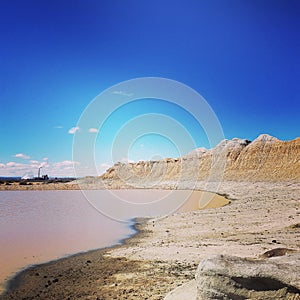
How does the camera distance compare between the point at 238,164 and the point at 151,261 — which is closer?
the point at 151,261

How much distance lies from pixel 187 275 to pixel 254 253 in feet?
9.55

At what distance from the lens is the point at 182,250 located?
1199 centimetres

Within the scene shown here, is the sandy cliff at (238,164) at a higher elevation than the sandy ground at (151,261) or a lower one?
higher

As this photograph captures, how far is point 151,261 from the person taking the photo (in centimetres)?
1070

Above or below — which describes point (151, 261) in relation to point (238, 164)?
below

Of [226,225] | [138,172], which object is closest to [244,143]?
[138,172]

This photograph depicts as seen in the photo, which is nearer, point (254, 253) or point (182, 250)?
point (254, 253)

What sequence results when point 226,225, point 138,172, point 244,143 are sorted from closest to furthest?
point 226,225
point 244,143
point 138,172

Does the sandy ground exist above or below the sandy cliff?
below

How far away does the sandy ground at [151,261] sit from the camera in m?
8.30

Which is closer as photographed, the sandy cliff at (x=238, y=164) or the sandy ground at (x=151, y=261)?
the sandy ground at (x=151, y=261)

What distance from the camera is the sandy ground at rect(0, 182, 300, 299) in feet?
27.2

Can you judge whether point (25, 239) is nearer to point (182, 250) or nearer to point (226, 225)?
point (182, 250)

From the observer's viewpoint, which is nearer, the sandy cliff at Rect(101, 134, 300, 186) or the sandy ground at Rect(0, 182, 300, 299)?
the sandy ground at Rect(0, 182, 300, 299)
